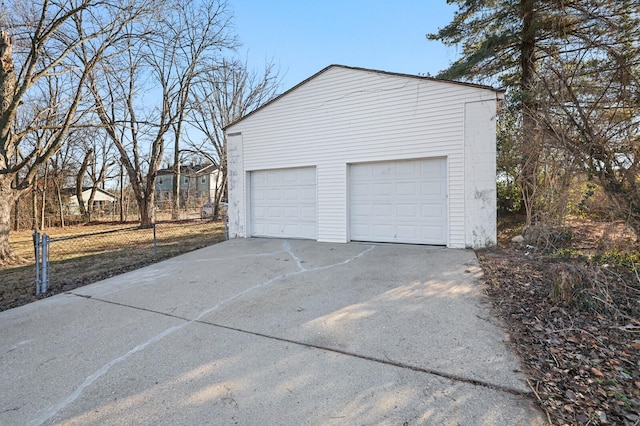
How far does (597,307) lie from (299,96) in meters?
7.23

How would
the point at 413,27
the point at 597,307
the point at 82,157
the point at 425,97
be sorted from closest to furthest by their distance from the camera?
the point at 597,307, the point at 425,97, the point at 413,27, the point at 82,157

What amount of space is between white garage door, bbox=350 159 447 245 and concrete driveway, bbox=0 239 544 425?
236 cm

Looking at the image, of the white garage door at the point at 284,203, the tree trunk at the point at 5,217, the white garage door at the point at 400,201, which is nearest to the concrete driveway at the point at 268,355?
the white garage door at the point at 400,201

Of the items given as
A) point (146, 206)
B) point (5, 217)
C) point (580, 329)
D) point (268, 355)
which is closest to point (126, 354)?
point (268, 355)

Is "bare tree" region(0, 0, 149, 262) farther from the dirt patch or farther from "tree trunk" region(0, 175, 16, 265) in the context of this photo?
the dirt patch

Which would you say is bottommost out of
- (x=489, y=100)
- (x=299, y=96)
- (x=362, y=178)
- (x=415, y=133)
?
(x=362, y=178)

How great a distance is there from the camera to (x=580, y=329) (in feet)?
9.66

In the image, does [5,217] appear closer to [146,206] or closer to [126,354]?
[126,354]

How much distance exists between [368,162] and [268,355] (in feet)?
18.6

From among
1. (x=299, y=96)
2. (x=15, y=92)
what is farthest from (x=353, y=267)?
(x=15, y=92)

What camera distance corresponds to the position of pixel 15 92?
794 centimetres

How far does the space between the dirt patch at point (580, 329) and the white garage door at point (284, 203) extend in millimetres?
4380

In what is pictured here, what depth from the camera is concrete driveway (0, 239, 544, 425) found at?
2.02 metres

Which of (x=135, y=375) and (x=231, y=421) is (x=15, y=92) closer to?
(x=135, y=375)
